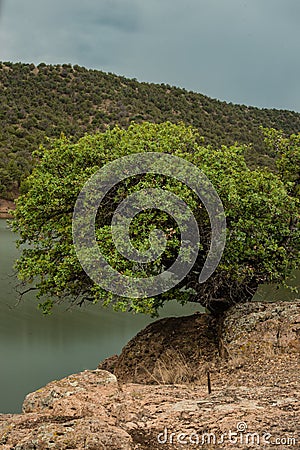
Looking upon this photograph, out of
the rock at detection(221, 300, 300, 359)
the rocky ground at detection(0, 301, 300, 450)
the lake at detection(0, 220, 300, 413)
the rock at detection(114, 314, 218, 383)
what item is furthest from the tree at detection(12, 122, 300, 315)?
the lake at detection(0, 220, 300, 413)

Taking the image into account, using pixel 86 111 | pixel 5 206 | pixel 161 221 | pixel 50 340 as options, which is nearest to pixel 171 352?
pixel 161 221

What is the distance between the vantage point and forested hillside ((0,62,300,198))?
4012 cm

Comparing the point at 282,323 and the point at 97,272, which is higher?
the point at 97,272

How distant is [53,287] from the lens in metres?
8.66

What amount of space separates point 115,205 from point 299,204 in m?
3.37

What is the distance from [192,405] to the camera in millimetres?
4176

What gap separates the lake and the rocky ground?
10.4 feet

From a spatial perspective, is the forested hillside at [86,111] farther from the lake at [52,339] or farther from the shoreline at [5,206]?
the lake at [52,339]

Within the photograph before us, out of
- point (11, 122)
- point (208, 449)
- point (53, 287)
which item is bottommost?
point (208, 449)

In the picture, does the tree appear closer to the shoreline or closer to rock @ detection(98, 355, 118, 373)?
rock @ detection(98, 355, 118, 373)

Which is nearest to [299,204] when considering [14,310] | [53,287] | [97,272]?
[97,272]

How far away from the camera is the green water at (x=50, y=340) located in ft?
32.3

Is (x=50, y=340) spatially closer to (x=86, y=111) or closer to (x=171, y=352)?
(x=171, y=352)

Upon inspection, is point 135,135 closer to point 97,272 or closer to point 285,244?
point 97,272
